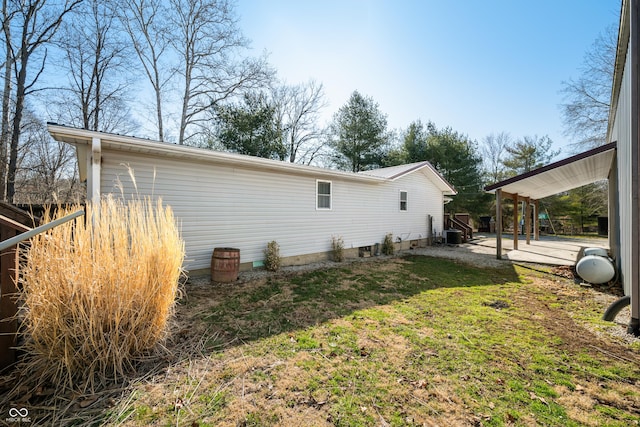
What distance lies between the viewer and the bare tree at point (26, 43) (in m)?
10.2

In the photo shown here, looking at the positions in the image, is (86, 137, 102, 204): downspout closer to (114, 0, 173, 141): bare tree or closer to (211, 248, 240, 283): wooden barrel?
(211, 248, 240, 283): wooden barrel

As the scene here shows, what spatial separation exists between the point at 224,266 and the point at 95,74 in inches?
622

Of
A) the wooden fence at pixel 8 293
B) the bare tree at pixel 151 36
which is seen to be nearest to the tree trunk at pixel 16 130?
the bare tree at pixel 151 36

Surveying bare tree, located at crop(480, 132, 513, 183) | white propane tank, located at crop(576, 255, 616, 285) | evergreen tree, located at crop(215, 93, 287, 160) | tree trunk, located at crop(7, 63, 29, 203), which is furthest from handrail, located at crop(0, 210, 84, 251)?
bare tree, located at crop(480, 132, 513, 183)

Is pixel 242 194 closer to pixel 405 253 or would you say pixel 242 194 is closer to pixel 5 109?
pixel 405 253

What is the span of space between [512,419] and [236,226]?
19.0 feet

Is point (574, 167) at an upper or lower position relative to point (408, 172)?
lower

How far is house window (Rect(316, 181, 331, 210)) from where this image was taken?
26.7ft

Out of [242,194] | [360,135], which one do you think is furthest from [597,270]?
[360,135]

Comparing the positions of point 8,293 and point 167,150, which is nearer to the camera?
point 8,293

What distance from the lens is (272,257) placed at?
666 cm

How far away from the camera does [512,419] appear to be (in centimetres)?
191
